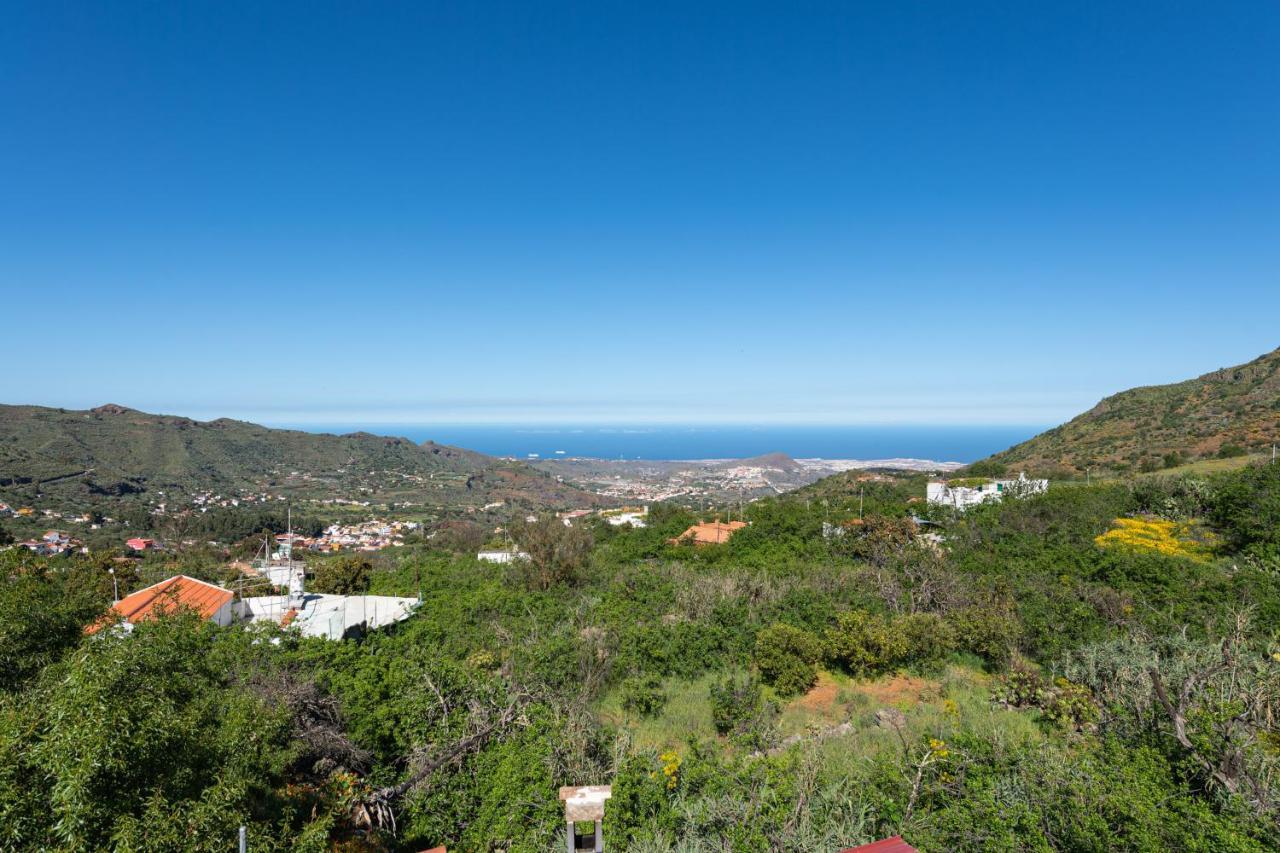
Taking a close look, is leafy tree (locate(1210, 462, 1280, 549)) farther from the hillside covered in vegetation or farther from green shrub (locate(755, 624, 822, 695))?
green shrub (locate(755, 624, 822, 695))

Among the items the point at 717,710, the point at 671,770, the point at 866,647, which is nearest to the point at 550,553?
→ the point at 717,710

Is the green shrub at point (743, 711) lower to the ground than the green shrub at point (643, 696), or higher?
higher

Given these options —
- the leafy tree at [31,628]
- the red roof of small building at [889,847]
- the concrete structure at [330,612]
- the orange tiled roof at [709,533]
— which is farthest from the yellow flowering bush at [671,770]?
the orange tiled roof at [709,533]

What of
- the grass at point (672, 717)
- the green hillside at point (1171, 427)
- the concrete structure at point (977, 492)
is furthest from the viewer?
the green hillside at point (1171, 427)

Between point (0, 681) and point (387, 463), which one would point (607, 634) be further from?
point (387, 463)

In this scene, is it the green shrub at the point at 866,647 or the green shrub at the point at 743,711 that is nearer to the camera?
the green shrub at the point at 743,711

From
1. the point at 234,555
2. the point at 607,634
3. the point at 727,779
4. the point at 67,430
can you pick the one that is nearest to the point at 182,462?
the point at 67,430

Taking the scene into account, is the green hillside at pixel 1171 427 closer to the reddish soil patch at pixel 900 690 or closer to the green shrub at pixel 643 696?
the reddish soil patch at pixel 900 690

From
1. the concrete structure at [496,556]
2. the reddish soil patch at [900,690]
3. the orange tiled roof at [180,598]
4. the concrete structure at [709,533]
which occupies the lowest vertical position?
the concrete structure at [496,556]

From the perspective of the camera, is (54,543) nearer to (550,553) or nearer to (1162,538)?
(550,553)
